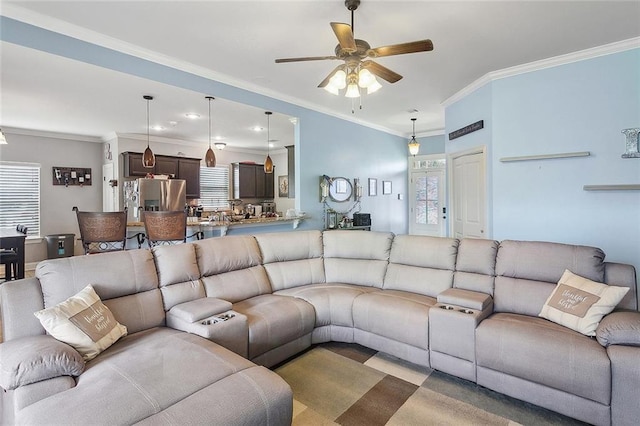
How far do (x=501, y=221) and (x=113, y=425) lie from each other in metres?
4.37

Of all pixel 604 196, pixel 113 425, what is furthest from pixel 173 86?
pixel 604 196

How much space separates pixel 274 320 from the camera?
262cm

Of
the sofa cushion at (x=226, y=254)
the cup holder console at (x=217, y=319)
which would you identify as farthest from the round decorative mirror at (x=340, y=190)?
the cup holder console at (x=217, y=319)

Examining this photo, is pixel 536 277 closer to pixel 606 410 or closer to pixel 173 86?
pixel 606 410

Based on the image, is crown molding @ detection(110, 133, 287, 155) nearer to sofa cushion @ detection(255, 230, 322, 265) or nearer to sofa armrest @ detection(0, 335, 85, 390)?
sofa cushion @ detection(255, 230, 322, 265)

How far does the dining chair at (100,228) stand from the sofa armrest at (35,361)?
→ 6.60 ft

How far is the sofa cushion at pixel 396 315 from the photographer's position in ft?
8.59

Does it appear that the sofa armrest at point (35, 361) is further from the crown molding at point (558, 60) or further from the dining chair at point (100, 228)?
the crown molding at point (558, 60)

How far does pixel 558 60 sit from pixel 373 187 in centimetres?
380

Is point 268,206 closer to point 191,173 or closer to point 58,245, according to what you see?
point 191,173

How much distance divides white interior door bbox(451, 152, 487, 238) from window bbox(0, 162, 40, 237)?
8066 mm

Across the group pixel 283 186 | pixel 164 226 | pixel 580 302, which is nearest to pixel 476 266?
pixel 580 302

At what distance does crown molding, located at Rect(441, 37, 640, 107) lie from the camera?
11.0 feet

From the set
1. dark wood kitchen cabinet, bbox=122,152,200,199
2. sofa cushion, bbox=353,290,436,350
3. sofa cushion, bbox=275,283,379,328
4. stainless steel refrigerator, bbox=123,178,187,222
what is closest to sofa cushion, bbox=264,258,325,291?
sofa cushion, bbox=275,283,379,328
